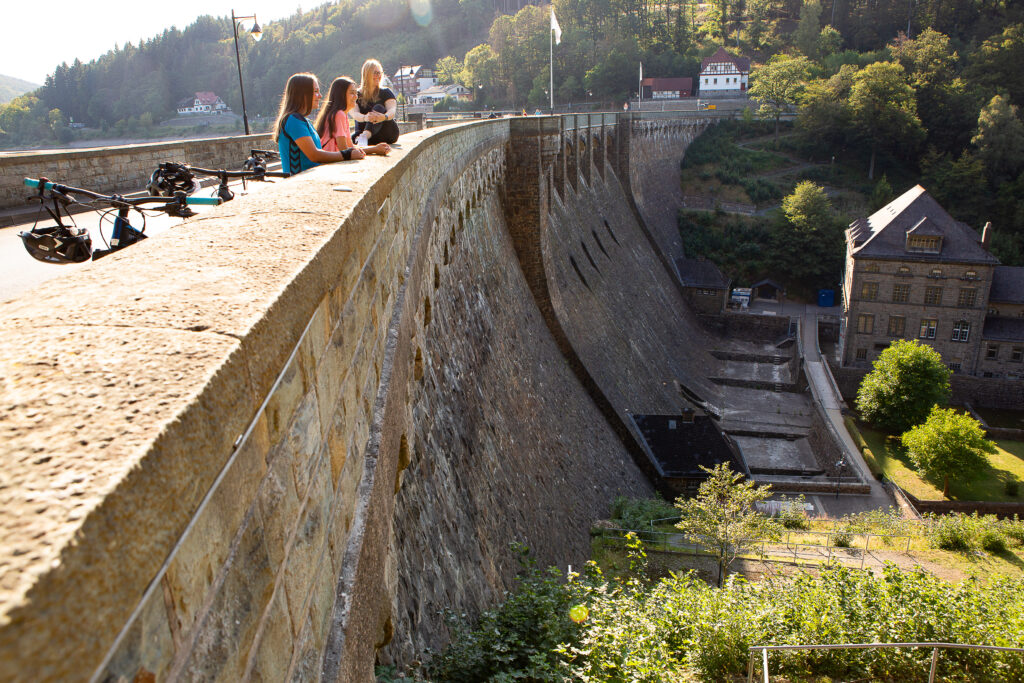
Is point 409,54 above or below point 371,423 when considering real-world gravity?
above

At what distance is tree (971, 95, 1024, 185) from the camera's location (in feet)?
167

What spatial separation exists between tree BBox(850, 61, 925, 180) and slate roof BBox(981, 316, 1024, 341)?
1105 inches

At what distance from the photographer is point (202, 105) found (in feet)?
365

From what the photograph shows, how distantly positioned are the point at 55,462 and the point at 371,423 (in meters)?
2.48

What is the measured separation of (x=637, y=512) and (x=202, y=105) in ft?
375

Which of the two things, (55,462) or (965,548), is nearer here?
(55,462)

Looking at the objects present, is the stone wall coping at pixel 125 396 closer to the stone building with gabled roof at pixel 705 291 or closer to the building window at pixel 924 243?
the building window at pixel 924 243

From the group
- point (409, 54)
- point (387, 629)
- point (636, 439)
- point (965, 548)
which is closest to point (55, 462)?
→ point (387, 629)

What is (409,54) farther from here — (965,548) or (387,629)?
(387,629)

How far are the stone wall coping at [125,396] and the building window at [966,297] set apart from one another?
36.6 meters

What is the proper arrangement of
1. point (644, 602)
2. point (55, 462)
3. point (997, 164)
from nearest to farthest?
point (55, 462), point (644, 602), point (997, 164)

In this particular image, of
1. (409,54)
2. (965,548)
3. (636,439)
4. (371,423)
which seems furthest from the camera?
(409,54)

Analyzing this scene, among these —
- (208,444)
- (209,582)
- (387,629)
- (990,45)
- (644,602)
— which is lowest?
(644,602)

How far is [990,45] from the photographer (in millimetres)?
61312
